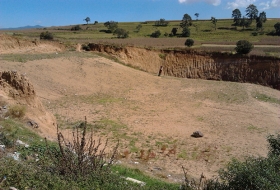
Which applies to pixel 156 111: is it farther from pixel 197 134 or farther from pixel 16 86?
pixel 16 86

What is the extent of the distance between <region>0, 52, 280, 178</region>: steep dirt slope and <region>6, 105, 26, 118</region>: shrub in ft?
12.3

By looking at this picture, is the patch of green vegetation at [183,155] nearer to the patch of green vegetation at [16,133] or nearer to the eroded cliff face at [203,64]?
the patch of green vegetation at [16,133]

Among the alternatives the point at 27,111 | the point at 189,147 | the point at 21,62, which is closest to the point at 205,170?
the point at 189,147

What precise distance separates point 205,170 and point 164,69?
24.0 m

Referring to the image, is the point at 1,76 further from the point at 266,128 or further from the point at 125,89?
the point at 266,128

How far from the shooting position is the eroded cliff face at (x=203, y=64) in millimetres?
31188

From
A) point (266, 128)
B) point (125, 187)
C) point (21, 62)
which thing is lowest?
point (266, 128)

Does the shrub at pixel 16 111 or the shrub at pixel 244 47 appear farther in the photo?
the shrub at pixel 244 47

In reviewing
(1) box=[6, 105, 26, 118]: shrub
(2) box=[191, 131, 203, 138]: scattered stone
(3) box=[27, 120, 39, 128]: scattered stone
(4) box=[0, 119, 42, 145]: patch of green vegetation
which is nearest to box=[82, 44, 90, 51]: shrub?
(2) box=[191, 131, 203, 138]: scattered stone

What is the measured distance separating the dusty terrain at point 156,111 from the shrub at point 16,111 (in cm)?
149

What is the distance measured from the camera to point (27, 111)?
11.4 meters

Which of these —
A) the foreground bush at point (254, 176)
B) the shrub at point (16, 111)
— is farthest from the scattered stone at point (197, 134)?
the shrub at point (16, 111)

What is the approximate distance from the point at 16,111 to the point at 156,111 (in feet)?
30.5

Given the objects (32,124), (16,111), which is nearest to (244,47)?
(32,124)
